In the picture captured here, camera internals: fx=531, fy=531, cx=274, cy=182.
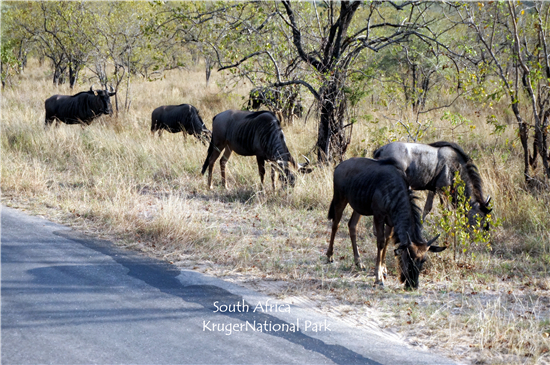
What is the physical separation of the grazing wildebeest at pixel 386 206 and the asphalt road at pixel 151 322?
1097 millimetres

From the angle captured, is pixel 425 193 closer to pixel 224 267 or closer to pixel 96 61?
pixel 224 267

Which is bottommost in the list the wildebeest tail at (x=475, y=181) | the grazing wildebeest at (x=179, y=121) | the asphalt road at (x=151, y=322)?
the asphalt road at (x=151, y=322)

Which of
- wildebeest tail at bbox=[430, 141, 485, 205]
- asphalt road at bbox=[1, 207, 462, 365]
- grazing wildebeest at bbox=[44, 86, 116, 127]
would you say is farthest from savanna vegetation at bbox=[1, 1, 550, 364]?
grazing wildebeest at bbox=[44, 86, 116, 127]

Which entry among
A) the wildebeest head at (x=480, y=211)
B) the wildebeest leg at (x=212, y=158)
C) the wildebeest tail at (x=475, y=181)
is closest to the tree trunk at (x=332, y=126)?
the wildebeest leg at (x=212, y=158)

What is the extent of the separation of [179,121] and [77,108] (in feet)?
11.2

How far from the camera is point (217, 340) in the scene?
413cm

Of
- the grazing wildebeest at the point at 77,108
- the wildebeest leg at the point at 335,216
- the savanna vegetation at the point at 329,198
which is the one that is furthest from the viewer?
the grazing wildebeest at the point at 77,108

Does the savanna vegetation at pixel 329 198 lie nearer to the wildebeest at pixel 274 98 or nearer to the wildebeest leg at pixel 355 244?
the wildebeest leg at pixel 355 244

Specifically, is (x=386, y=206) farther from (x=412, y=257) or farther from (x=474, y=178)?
(x=474, y=178)

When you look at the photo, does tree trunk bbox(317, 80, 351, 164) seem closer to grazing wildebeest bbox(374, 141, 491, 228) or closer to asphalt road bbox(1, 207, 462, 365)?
grazing wildebeest bbox(374, 141, 491, 228)

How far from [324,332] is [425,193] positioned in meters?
5.34

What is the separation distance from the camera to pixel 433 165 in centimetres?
726

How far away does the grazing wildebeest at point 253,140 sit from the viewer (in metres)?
8.98

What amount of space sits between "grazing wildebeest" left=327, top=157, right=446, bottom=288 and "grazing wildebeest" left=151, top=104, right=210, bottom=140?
8.16 meters
